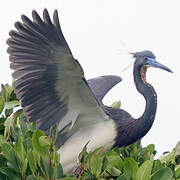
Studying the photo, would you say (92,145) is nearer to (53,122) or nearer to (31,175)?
(53,122)

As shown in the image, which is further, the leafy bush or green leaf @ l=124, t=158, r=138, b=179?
green leaf @ l=124, t=158, r=138, b=179

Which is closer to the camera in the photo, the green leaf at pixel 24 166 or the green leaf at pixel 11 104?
the green leaf at pixel 24 166

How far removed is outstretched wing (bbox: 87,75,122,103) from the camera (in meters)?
6.29

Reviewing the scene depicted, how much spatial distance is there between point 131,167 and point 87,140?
147cm

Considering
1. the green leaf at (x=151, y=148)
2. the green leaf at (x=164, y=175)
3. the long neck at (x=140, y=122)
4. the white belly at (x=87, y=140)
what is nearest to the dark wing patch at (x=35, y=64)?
the white belly at (x=87, y=140)

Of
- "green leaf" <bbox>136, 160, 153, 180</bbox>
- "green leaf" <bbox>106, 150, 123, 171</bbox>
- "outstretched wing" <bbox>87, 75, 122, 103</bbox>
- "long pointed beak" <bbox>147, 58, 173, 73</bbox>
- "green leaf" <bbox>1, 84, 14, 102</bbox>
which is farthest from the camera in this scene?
"outstretched wing" <bbox>87, 75, 122, 103</bbox>

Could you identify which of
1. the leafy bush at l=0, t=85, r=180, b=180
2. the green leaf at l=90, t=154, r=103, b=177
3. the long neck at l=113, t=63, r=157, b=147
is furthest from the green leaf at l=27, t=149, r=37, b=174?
the long neck at l=113, t=63, r=157, b=147

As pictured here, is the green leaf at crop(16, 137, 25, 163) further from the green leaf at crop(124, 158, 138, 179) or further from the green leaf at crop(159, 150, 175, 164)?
the green leaf at crop(159, 150, 175, 164)

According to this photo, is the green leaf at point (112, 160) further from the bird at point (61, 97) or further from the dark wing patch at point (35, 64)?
the dark wing patch at point (35, 64)

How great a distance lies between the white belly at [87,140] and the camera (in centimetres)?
497

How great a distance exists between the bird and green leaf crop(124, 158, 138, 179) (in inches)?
43.8

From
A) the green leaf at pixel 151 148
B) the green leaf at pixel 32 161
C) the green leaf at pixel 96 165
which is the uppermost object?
the green leaf at pixel 32 161

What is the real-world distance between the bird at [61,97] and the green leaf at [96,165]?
103cm

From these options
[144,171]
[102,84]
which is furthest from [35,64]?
[102,84]
